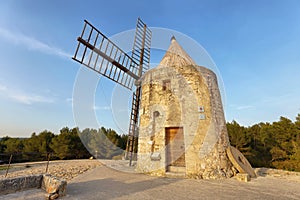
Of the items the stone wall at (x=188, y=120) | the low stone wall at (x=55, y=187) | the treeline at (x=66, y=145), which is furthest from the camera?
the treeline at (x=66, y=145)

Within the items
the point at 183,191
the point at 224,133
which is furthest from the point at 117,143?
the point at 183,191

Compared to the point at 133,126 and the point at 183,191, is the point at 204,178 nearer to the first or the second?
the point at 183,191

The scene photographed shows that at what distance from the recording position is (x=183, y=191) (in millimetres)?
3936

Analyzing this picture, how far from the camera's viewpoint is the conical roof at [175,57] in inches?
289

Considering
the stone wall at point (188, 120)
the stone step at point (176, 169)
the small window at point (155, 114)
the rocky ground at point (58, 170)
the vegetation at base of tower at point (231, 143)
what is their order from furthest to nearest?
the vegetation at base of tower at point (231, 143), the small window at point (155, 114), the rocky ground at point (58, 170), the stone step at point (176, 169), the stone wall at point (188, 120)

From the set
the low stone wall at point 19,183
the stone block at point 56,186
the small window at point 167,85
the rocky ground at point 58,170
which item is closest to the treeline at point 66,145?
the rocky ground at point 58,170

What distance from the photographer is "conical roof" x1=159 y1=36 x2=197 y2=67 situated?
289 inches

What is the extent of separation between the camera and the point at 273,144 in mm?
12586

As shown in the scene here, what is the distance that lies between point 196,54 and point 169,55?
1.37 meters

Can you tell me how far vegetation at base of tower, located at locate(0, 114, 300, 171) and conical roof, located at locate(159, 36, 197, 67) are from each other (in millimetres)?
8061

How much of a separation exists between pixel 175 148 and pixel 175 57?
4.25m

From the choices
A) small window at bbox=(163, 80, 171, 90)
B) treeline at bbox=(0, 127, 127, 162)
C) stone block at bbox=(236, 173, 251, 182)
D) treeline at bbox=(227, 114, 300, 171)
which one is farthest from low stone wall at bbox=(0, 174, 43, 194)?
treeline at bbox=(227, 114, 300, 171)

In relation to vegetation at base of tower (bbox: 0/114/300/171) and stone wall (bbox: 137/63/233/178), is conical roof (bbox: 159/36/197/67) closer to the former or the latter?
stone wall (bbox: 137/63/233/178)

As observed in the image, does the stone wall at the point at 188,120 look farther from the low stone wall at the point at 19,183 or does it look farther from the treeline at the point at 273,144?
the treeline at the point at 273,144
